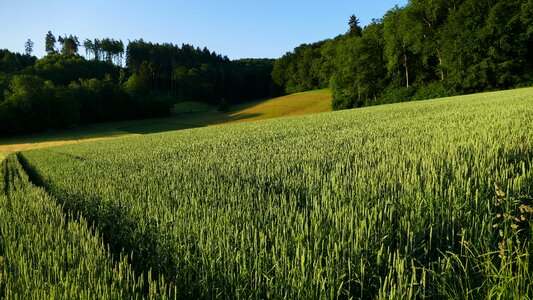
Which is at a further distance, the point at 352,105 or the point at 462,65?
the point at 352,105

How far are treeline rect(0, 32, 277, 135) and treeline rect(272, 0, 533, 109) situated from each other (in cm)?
4147

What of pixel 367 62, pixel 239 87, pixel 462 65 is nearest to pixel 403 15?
pixel 367 62

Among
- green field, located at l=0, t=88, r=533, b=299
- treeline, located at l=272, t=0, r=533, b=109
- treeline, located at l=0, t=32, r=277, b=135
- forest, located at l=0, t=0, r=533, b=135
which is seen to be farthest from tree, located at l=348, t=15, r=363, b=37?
green field, located at l=0, t=88, r=533, b=299

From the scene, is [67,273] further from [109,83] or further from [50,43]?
[50,43]

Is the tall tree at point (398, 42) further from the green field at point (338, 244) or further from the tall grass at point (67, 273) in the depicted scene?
the tall grass at point (67, 273)

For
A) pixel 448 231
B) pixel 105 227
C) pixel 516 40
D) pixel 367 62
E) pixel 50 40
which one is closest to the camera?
pixel 448 231

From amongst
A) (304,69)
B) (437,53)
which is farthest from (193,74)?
(437,53)

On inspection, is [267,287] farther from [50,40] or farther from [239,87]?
[50,40]

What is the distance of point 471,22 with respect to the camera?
52.5m

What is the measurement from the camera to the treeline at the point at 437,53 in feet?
165

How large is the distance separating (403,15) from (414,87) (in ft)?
40.8

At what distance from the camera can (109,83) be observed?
8775 cm

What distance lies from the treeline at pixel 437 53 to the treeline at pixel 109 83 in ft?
136

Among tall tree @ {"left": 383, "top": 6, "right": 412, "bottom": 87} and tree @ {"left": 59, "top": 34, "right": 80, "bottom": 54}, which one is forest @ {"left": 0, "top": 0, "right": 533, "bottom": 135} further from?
tree @ {"left": 59, "top": 34, "right": 80, "bottom": 54}
